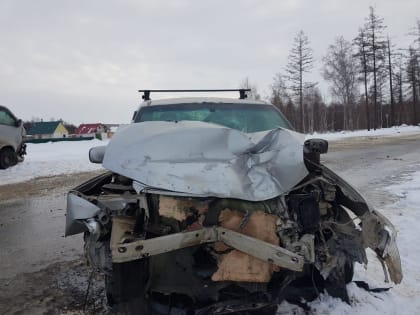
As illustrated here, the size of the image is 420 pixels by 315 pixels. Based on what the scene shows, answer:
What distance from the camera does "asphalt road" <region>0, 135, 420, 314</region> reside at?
12.2ft

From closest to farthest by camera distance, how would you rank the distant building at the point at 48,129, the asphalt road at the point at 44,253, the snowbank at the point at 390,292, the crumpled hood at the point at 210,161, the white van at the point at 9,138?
the crumpled hood at the point at 210,161
the snowbank at the point at 390,292
the asphalt road at the point at 44,253
the white van at the point at 9,138
the distant building at the point at 48,129

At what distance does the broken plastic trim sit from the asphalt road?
113 centimetres

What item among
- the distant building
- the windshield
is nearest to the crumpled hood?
the windshield

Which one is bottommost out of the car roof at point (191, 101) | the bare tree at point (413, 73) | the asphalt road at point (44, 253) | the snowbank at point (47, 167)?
the asphalt road at point (44, 253)

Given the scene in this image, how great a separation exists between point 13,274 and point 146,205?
2.40 m

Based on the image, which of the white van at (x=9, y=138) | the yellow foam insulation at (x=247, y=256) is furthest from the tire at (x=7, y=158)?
the yellow foam insulation at (x=247, y=256)

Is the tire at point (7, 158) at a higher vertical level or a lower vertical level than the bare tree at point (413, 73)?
lower

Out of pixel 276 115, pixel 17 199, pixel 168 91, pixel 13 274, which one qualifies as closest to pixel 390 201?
pixel 276 115

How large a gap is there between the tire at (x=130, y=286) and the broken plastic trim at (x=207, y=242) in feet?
0.81

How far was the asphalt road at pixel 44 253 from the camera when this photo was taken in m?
3.72

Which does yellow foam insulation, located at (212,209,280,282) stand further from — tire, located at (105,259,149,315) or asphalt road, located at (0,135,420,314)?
asphalt road, located at (0,135,420,314)

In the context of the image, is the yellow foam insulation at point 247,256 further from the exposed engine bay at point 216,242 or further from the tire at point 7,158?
the tire at point 7,158

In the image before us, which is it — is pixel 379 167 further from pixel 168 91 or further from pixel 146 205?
pixel 146 205

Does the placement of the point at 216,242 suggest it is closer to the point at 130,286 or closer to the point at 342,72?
the point at 130,286
